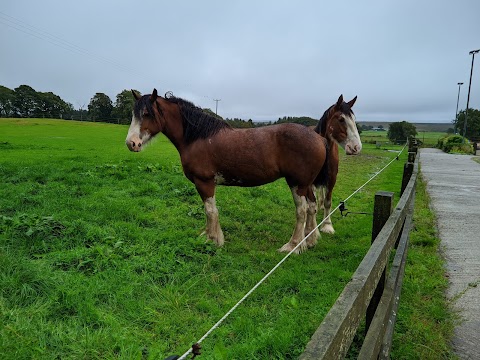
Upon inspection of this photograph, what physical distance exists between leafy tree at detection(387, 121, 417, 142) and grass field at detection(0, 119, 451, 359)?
47.2 metres

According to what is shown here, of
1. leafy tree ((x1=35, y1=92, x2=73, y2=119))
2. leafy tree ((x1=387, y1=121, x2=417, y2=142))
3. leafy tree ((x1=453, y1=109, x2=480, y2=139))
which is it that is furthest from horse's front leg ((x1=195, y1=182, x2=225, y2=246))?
leafy tree ((x1=35, y1=92, x2=73, y2=119))

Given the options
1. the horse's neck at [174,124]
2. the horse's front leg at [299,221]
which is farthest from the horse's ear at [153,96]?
the horse's front leg at [299,221]

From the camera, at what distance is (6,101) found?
243 feet

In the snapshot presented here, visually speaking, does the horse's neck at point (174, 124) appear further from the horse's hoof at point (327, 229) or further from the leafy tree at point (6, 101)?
the leafy tree at point (6, 101)

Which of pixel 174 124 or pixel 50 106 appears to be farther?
pixel 50 106

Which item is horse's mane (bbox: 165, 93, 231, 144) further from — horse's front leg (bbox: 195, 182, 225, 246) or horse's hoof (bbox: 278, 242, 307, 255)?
horse's hoof (bbox: 278, 242, 307, 255)

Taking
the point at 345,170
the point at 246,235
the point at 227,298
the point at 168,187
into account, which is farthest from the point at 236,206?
the point at 345,170

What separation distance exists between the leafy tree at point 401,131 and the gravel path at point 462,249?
42.8m

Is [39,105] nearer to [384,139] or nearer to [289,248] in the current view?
[384,139]

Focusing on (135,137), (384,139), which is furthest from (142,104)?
(384,139)

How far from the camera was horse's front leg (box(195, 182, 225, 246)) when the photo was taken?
489 centimetres

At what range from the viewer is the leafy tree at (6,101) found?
7288cm

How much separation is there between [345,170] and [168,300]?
1275 centimetres

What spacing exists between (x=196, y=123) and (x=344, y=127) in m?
2.31
